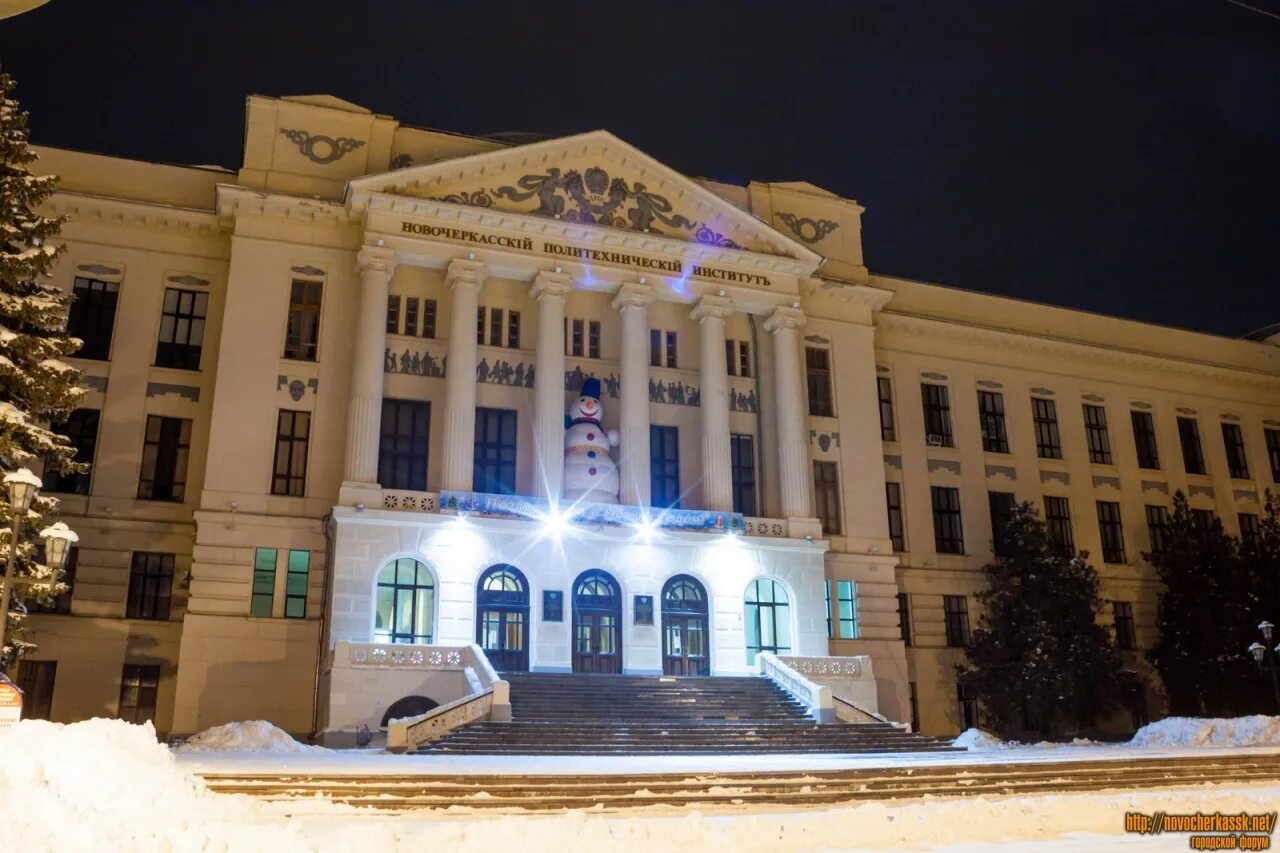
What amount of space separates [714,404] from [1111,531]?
55.8ft

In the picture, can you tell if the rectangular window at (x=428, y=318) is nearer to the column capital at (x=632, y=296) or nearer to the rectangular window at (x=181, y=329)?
the column capital at (x=632, y=296)

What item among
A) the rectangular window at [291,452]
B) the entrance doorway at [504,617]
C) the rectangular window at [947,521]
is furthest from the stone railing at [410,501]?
the rectangular window at [947,521]

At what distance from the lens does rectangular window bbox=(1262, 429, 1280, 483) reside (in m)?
43.4

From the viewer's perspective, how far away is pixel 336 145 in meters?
31.4

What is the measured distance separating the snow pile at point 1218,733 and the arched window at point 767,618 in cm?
969

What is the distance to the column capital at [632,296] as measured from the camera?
32469mm

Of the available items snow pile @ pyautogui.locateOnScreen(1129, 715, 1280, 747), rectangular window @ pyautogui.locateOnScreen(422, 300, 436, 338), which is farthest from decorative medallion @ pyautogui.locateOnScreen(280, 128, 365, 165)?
snow pile @ pyautogui.locateOnScreen(1129, 715, 1280, 747)

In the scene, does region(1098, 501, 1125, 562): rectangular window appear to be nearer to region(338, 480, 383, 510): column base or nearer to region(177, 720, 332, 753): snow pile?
region(338, 480, 383, 510): column base

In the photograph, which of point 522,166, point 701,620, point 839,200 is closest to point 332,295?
point 522,166

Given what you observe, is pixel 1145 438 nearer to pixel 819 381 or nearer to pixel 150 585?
pixel 819 381

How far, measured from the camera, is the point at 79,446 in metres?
28.1

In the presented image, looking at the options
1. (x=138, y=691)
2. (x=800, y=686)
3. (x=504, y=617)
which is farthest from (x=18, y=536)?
(x=800, y=686)

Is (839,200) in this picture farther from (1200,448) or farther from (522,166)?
(1200,448)

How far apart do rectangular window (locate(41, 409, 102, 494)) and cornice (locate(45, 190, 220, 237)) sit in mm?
5485
